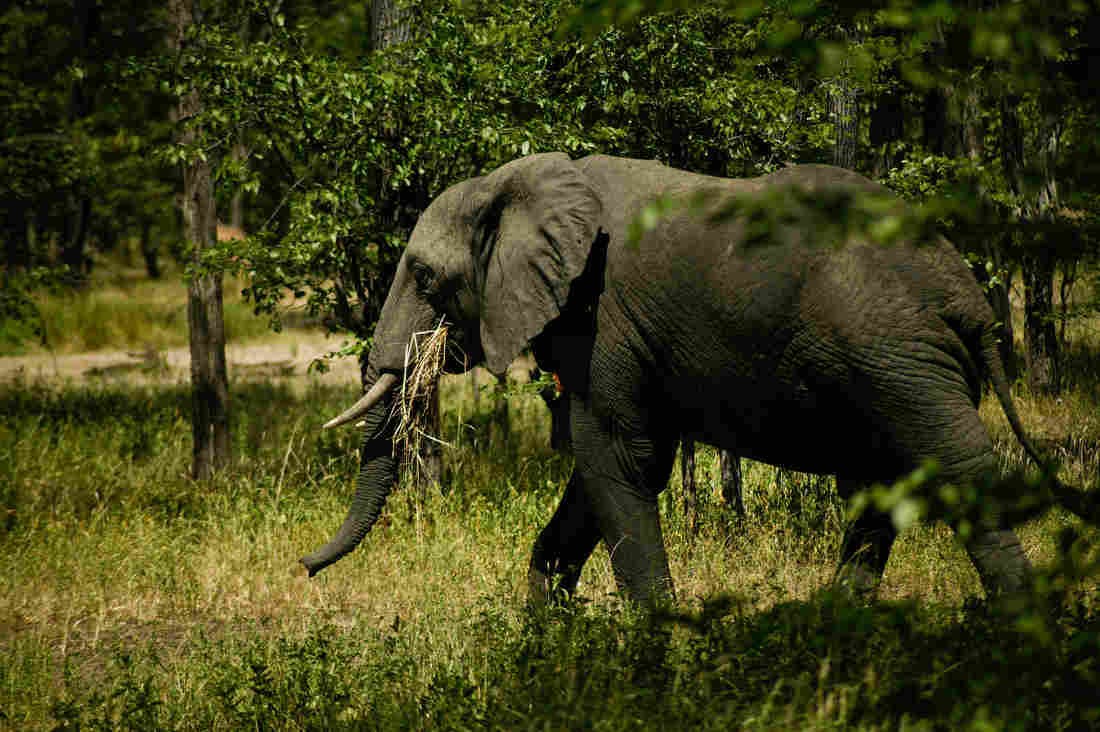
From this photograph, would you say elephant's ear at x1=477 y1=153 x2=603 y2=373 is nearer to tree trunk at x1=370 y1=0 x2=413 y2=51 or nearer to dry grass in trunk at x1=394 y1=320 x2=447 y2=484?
dry grass in trunk at x1=394 y1=320 x2=447 y2=484

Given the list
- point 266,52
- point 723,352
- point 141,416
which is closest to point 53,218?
point 141,416

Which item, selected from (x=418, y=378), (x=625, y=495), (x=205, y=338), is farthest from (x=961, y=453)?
(x=205, y=338)

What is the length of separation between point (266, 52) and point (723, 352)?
15.4ft

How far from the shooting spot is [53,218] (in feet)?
89.2

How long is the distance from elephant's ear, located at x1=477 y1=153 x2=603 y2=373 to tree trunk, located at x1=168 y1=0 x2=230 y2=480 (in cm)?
548

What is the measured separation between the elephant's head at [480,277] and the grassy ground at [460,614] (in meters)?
0.98

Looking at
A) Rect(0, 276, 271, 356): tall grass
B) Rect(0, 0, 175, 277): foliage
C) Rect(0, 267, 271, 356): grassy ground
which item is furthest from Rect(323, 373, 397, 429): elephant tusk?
Rect(0, 276, 271, 356): tall grass

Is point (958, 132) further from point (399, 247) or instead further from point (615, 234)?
point (615, 234)

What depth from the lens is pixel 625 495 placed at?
19.0 ft

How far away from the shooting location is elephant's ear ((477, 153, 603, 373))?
5637 mm

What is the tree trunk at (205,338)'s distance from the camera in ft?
35.4

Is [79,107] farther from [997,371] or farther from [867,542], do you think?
[997,371]

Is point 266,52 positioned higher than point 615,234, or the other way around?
point 266,52

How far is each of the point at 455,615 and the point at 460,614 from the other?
0.71 feet
